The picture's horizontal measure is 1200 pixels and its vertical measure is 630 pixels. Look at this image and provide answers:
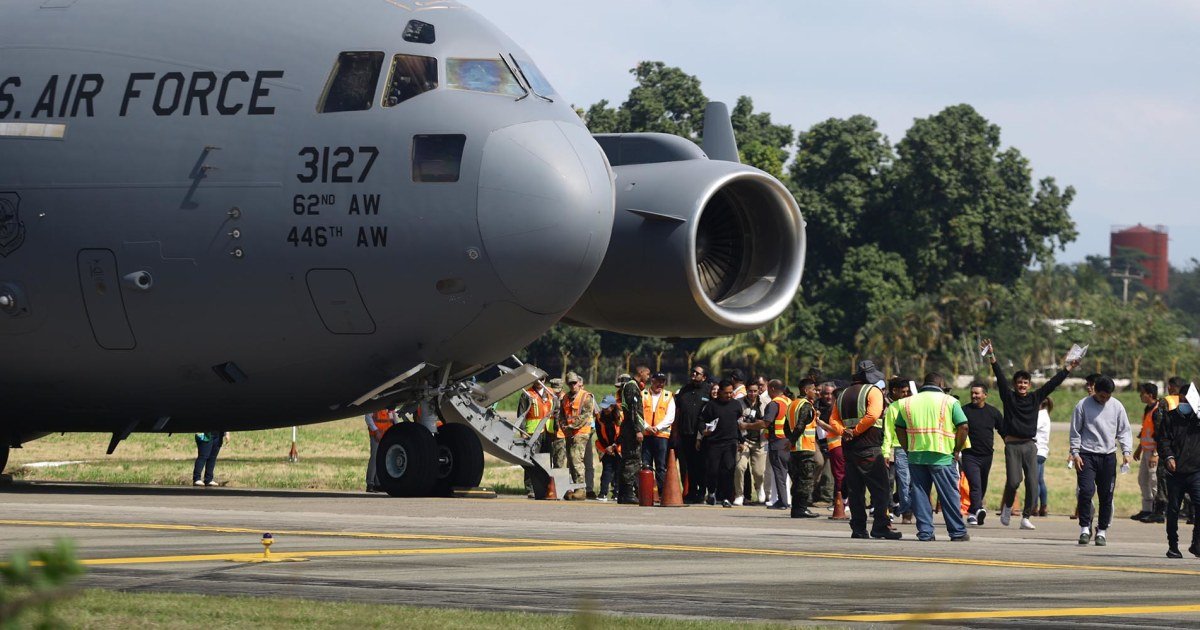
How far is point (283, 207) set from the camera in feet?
62.7

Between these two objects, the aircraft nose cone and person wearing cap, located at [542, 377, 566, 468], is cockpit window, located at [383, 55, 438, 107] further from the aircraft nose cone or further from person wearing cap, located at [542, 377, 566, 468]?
person wearing cap, located at [542, 377, 566, 468]

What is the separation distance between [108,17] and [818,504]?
12039 mm

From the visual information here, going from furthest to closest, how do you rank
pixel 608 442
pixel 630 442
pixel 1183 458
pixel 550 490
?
pixel 608 442, pixel 550 490, pixel 630 442, pixel 1183 458

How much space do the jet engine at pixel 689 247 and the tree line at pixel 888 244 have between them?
60.6 m

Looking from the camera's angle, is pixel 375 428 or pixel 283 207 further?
pixel 375 428

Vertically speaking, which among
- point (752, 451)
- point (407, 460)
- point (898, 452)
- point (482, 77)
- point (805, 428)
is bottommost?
point (407, 460)

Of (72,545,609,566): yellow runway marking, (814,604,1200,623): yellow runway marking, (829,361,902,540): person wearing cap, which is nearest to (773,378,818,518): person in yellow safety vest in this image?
(829,361,902,540): person wearing cap

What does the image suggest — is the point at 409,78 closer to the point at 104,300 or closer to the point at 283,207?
the point at 283,207

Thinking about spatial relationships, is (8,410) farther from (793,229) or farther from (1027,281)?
(1027,281)

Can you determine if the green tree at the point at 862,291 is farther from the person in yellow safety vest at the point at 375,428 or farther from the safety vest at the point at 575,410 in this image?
the person in yellow safety vest at the point at 375,428

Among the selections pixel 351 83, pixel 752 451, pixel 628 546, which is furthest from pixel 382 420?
pixel 628 546

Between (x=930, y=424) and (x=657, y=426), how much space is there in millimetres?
7271

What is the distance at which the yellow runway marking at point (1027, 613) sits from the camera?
374 inches

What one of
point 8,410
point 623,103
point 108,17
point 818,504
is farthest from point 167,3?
point 623,103
